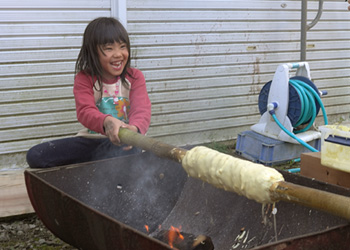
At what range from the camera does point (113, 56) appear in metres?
3.90

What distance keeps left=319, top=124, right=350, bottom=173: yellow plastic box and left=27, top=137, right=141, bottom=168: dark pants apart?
1426 millimetres

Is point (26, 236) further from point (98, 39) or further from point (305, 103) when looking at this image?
point (305, 103)

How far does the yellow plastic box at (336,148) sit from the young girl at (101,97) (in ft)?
4.15

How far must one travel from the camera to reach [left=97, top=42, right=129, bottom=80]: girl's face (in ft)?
12.8

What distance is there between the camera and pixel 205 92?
5902 mm

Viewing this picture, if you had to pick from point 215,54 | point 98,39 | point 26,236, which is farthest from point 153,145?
point 215,54

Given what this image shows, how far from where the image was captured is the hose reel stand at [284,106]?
5344mm

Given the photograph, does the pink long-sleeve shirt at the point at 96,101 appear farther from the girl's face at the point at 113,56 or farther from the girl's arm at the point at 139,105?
the girl's face at the point at 113,56

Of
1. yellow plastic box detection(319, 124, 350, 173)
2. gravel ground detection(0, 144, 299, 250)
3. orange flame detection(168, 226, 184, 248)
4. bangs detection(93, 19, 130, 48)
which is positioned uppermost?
bangs detection(93, 19, 130, 48)

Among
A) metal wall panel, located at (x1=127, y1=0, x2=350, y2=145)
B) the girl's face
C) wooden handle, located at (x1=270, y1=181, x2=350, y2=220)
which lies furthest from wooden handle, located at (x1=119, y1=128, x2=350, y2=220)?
metal wall panel, located at (x1=127, y1=0, x2=350, y2=145)

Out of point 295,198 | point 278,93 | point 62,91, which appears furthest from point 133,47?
point 295,198

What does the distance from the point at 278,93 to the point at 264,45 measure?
1.01 meters

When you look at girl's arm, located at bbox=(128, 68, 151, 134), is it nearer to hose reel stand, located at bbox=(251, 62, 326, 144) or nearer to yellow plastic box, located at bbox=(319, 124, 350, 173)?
yellow plastic box, located at bbox=(319, 124, 350, 173)

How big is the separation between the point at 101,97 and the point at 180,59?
1.78 meters
